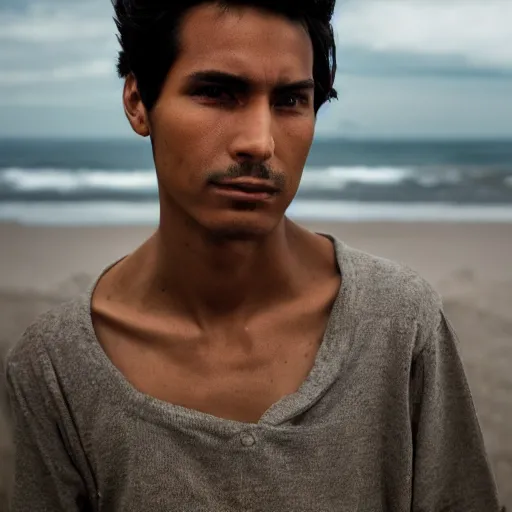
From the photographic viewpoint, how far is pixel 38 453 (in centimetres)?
117

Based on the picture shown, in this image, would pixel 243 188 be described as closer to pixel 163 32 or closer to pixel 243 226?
pixel 243 226

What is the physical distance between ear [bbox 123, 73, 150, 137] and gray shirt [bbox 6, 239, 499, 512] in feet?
0.91

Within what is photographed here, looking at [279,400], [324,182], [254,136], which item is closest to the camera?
[254,136]

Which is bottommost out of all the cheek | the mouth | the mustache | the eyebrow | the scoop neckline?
the scoop neckline

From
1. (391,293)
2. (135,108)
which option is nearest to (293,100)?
(135,108)

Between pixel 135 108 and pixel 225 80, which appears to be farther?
pixel 135 108

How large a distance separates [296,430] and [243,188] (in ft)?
1.10

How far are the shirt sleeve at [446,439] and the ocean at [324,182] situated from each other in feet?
2.65

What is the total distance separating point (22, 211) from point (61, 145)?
34 cm

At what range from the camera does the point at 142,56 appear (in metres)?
1.08

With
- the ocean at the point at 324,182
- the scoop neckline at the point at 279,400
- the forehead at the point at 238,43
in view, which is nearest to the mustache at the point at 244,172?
the forehead at the point at 238,43

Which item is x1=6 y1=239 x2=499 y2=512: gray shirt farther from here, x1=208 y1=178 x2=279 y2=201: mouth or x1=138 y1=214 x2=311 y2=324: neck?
x1=208 y1=178 x2=279 y2=201: mouth

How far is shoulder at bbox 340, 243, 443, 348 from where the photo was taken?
1.18 metres

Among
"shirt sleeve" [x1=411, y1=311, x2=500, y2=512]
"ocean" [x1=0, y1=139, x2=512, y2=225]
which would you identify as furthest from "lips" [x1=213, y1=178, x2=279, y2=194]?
"ocean" [x1=0, y1=139, x2=512, y2=225]
